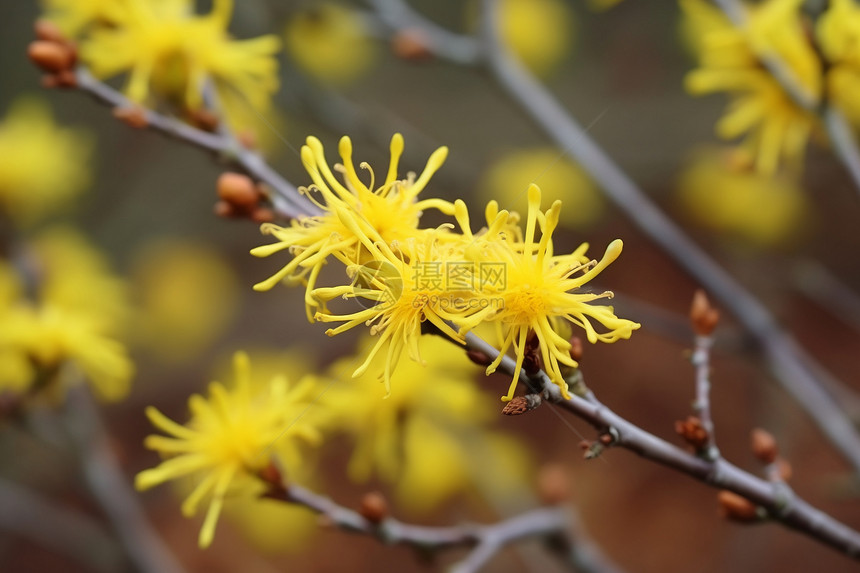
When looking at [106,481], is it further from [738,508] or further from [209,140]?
[738,508]

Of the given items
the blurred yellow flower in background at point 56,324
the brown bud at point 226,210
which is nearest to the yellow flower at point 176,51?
the brown bud at point 226,210

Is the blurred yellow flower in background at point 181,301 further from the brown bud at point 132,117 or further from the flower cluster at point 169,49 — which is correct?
the brown bud at point 132,117

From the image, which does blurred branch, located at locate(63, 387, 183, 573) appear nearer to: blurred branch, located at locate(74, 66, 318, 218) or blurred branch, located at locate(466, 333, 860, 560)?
blurred branch, located at locate(74, 66, 318, 218)

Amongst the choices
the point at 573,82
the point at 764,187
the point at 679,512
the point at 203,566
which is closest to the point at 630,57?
the point at 573,82

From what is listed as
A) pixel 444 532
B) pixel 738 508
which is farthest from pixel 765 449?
pixel 444 532

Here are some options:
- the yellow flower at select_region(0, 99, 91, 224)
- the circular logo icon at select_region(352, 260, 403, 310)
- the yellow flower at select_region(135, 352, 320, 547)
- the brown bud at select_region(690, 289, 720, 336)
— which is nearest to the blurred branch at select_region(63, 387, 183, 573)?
the yellow flower at select_region(0, 99, 91, 224)

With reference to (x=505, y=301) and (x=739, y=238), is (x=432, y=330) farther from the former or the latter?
(x=739, y=238)
